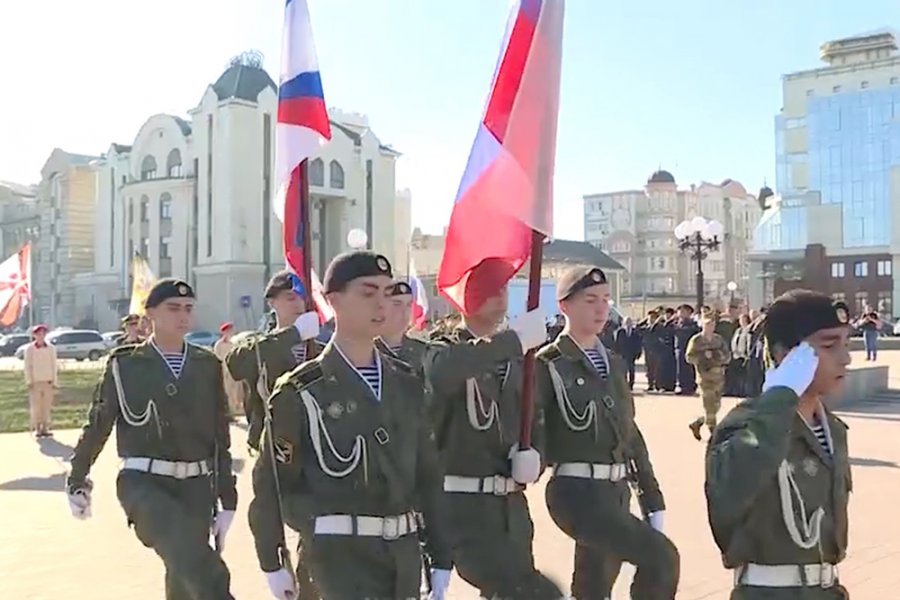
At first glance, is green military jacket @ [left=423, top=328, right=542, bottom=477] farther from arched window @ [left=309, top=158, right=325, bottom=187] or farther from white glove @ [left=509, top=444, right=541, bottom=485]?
arched window @ [left=309, top=158, right=325, bottom=187]

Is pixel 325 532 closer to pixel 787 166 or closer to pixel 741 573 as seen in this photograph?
pixel 741 573

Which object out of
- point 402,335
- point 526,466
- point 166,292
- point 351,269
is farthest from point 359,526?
point 402,335

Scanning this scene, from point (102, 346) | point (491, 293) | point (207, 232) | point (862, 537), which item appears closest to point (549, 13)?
point (491, 293)

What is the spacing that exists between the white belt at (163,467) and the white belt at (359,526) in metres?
1.93

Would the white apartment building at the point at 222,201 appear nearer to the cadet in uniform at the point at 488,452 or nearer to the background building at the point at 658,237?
the background building at the point at 658,237

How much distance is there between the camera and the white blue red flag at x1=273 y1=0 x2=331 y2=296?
6062 mm

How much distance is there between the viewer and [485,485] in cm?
504

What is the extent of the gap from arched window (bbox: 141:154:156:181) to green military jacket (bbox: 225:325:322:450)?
6666cm

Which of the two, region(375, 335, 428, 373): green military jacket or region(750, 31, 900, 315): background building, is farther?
region(750, 31, 900, 315): background building

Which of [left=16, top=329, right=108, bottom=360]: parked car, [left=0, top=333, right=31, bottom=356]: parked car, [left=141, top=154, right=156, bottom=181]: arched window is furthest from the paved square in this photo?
[left=141, top=154, right=156, bottom=181]: arched window

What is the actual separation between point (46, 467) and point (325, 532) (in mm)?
10676

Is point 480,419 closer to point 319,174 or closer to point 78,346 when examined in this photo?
point 78,346

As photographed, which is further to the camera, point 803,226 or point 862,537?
point 803,226

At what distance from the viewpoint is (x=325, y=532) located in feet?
12.4
